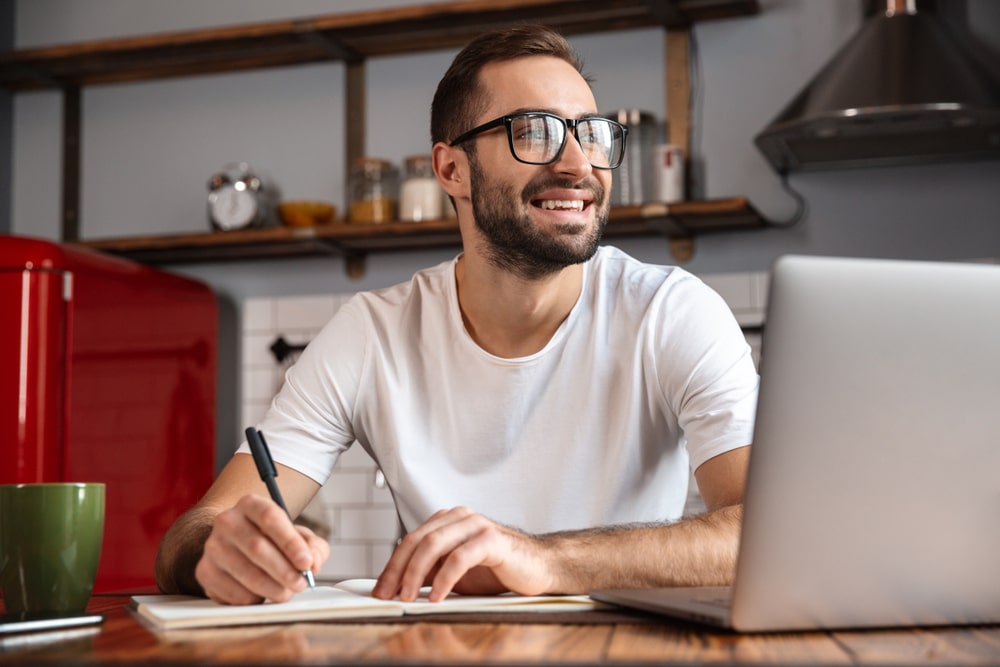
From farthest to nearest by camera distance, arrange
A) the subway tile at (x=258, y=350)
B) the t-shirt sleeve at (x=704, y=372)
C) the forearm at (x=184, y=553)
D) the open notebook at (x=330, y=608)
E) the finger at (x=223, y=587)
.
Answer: the subway tile at (x=258, y=350)
the t-shirt sleeve at (x=704, y=372)
the forearm at (x=184, y=553)
the finger at (x=223, y=587)
the open notebook at (x=330, y=608)

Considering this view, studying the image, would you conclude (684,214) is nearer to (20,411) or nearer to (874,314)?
(20,411)

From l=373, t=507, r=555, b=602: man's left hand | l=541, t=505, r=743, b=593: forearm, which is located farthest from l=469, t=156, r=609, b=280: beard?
l=373, t=507, r=555, b=602: man's left hand

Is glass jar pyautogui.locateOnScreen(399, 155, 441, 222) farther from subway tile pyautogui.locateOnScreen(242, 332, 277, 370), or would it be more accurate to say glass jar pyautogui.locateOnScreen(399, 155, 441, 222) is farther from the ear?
the ear

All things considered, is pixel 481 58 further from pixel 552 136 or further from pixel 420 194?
pixel 420 194

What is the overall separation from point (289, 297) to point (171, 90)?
2.59ft

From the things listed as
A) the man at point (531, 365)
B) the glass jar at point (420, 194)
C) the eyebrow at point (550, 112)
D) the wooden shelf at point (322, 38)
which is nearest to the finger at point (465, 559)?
the man at point (531, 365)

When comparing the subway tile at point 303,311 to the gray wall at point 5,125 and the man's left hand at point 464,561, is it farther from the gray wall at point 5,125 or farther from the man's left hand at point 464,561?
the man's left hand at point 464,561

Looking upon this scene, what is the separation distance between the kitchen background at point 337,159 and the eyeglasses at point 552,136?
4.29 feet

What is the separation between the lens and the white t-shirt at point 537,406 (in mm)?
1672

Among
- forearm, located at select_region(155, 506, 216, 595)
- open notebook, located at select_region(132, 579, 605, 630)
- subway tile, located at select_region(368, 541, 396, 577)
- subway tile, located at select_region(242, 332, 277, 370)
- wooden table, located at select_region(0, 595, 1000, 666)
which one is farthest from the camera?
subway tile, located at select_region(242, 332, 277, 370)

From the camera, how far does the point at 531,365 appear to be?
5.67ft

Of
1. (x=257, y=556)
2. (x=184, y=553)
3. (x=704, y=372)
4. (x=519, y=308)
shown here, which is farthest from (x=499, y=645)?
(x=519, y=308)

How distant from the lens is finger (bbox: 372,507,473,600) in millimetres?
1005

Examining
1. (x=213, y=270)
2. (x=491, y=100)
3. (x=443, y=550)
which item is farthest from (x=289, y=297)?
(x=443, y=550)
